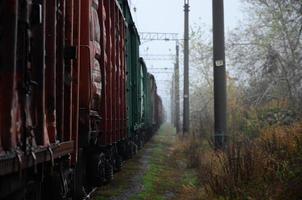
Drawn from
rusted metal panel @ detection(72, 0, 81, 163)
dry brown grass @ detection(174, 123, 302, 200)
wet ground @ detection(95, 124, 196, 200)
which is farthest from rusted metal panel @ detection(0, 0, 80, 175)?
wet ground @ detection(95, 124, 196, 200)

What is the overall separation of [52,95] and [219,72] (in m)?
8.49

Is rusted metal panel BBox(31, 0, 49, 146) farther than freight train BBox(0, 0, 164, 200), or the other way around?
rusted metal panel BBox(31, 0, 49, 146)

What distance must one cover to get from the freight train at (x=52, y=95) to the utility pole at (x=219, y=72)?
9.69 ft

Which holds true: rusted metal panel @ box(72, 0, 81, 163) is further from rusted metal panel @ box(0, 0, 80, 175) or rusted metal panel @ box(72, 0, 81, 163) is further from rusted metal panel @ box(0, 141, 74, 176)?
rusted metal panel @ box(0, 141, 74, 176)

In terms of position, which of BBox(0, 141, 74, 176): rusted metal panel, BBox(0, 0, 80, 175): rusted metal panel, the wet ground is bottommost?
the wet ground

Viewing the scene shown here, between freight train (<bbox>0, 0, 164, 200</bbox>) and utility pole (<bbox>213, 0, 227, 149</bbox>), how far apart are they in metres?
2.95

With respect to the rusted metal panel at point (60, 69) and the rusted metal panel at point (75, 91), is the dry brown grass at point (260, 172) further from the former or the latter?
the rusted metal panel at point (60, 69)

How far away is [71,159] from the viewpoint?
7367 millimetres

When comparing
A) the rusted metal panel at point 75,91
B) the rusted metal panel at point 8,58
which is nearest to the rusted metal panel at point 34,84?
the rusted metal panel at point 8,58

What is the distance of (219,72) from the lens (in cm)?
1389

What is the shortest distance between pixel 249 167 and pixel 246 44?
15.5m

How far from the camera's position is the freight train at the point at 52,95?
14.8ft

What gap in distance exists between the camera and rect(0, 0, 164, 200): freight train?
4504 millimetres

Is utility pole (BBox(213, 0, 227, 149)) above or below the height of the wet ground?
above
